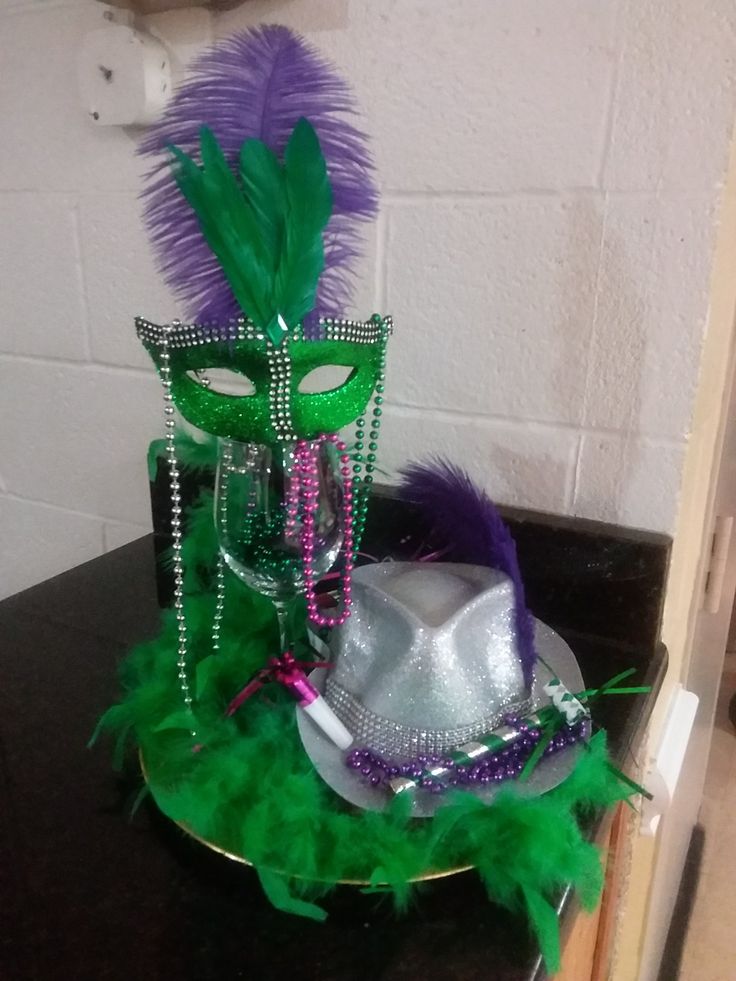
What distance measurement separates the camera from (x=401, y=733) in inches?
21.2

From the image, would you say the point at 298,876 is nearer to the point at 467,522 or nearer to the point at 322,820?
the point at 322,820

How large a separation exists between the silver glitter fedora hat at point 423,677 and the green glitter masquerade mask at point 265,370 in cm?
14

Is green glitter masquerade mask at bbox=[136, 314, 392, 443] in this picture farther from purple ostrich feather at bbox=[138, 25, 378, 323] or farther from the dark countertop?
the dark countertop

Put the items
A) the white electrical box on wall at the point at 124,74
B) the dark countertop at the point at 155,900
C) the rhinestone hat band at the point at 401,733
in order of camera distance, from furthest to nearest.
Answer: the white electrical box on wall at the point at 124,74
the rhinestone hat band at the point at 401,733
the dark countertop at the point at 155,900

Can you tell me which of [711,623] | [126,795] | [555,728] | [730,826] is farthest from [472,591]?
[730,826]

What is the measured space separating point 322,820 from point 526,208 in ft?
1.69

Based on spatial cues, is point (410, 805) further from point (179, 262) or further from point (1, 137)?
point (1, 137)

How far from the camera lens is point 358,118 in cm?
73

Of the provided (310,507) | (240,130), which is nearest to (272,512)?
(310,507)

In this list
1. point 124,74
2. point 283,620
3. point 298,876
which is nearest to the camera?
point 298,876

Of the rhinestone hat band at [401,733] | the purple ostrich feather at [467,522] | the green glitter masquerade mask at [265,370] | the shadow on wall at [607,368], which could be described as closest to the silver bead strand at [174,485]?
the green glitter masquerade mask at [265,370]

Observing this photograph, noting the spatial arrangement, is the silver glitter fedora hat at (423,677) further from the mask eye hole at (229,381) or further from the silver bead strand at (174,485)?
the mask eye hole at (229,381)

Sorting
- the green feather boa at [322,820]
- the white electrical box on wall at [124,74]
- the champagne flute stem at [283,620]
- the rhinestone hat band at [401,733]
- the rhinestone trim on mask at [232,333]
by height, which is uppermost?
the white electrical box on wall at [124,74]

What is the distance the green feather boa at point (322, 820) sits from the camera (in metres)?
0.46
